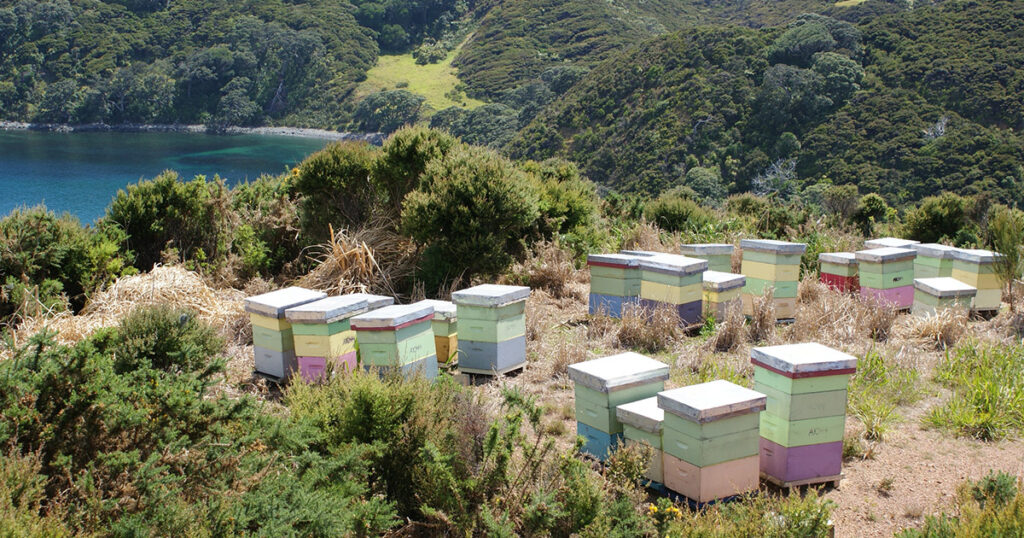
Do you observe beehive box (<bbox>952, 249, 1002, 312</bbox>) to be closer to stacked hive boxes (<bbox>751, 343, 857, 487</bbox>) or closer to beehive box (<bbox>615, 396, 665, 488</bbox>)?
stacked hive boxes (<bbox>751, 343, 857, 487</bbox>)

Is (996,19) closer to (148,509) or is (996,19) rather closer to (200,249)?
(200,249)

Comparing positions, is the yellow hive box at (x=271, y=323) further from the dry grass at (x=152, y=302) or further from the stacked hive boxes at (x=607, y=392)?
the stacked hive boxes at (x=607, y=392)

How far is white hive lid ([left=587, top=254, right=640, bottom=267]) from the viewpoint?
22.8 ft

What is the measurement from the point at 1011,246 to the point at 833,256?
5.75 ft

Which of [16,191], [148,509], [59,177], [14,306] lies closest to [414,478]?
[148,509]

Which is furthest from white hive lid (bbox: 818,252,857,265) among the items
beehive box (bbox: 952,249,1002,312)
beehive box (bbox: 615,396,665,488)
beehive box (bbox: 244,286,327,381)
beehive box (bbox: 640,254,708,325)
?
beehive box (bbox: 244,286,327,381)

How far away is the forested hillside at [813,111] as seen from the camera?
108 feet

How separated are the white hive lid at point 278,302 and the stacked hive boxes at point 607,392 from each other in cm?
247

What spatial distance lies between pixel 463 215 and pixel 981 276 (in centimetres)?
568

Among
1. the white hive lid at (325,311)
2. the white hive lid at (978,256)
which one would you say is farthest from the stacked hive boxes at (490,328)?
the white hive lid at (978,256)

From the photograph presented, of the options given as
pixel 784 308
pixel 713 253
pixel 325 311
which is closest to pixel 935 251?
pixel 784 308

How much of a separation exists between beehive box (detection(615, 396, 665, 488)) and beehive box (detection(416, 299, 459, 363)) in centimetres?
220

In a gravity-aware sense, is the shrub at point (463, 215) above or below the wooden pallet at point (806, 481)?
above

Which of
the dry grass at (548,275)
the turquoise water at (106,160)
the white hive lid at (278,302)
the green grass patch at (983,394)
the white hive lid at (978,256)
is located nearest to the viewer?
the green grass patch at (983,394)
